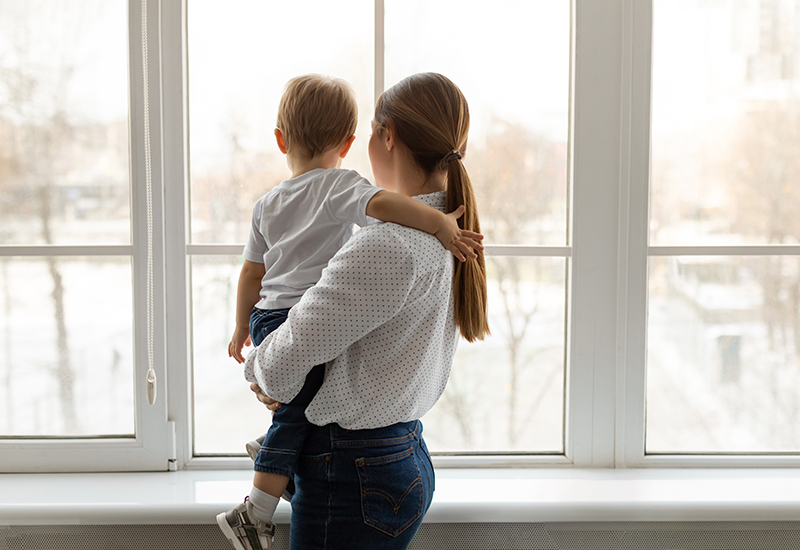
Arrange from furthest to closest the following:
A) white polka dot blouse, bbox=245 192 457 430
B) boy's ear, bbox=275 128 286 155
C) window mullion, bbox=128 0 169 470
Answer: window mullion, bbox=128 0 169 470, boy's ear, bbox=275 128 286 155, white polka dot blouse, bbox=245 192 457 430

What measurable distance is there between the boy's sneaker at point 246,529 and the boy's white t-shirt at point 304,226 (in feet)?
1.11

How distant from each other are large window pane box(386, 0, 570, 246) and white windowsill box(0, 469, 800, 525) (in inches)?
21.2

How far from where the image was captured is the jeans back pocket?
903 mm

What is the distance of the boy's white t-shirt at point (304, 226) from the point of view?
3.19 feet

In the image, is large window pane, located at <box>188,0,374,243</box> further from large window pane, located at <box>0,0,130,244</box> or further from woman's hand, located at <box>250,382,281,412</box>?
woman's hand, located at <box>250,382,281,412</box>

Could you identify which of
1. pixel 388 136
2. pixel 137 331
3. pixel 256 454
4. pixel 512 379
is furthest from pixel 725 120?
pixel 137 331

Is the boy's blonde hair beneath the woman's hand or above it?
above

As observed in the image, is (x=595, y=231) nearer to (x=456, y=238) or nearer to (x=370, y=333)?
(x=456, y=238)

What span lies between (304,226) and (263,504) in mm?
453

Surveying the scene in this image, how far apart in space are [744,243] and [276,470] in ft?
3.76

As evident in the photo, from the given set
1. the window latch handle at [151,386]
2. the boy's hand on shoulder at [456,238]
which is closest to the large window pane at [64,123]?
the window latch handle at [151,386]

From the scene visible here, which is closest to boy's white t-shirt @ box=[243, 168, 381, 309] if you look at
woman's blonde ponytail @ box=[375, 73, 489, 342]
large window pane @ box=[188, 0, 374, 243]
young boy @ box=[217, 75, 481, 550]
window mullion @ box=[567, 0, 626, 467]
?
young boy @ box=[217, 75, 481, 550]

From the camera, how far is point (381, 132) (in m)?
0.97

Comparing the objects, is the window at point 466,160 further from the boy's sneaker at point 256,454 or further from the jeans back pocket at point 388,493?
the jeans back pocket at point 388,493
